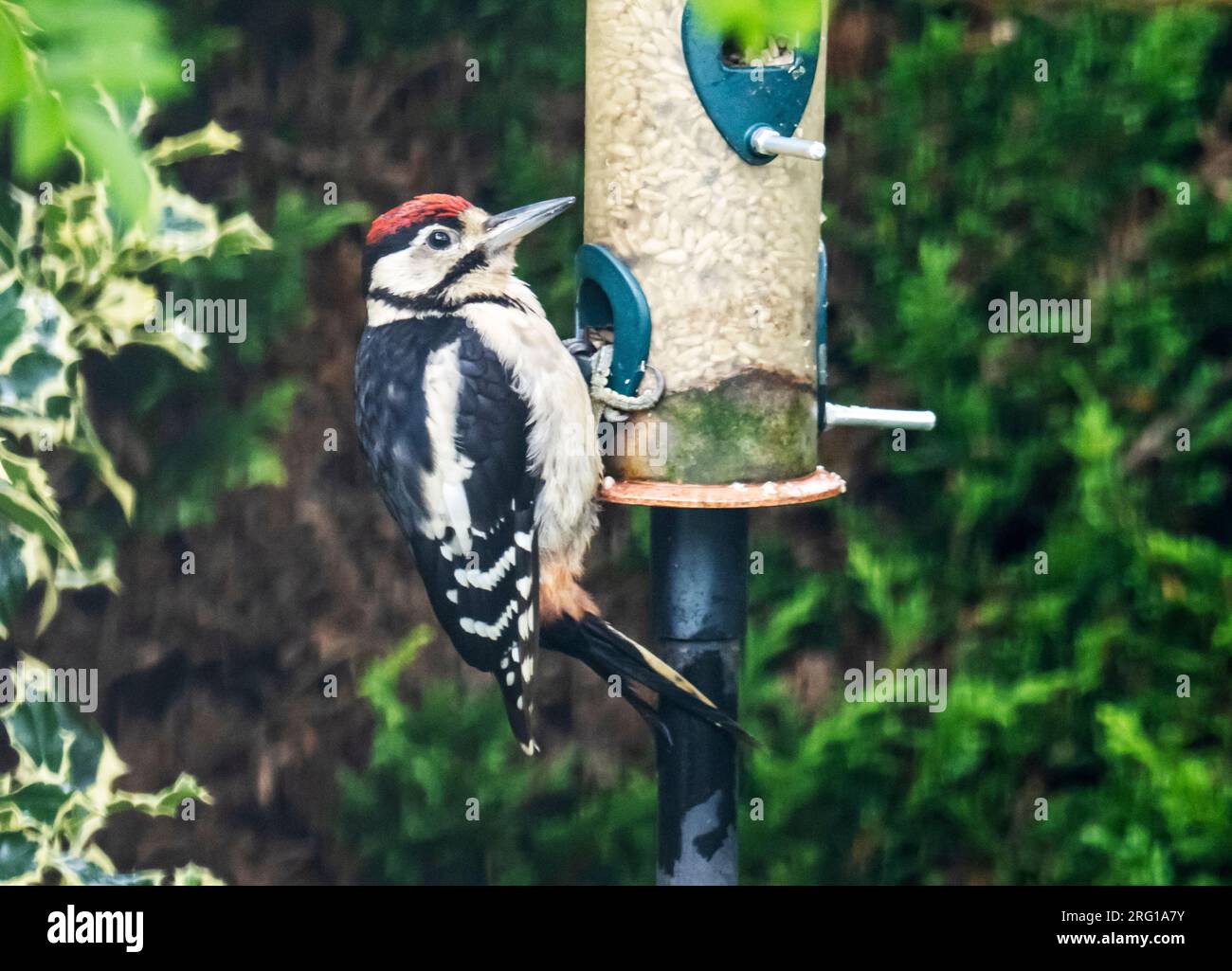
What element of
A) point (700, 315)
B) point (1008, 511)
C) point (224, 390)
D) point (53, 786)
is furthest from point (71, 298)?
point (1008, 511)

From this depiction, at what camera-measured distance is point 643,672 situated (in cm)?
272

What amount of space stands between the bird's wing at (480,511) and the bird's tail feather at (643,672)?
11cm

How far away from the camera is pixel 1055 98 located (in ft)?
11.9

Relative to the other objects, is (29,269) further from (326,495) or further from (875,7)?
(875,7)

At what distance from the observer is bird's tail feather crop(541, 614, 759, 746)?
272 cm

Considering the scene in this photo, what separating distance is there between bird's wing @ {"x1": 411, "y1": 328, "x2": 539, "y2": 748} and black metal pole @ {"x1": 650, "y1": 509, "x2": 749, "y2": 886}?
27cm

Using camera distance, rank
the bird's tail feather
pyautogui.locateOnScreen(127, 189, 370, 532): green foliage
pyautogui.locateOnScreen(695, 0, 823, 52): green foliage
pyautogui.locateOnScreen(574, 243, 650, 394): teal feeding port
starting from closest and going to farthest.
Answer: pyautogui.locateOnScreen(695, 0, 823, 52): green foliage → the bird's tail feather → pyautogui.locateOnScreen(574, 243, 650, 394): teal feeding port → pyautogui.locateOnScreen(127, 189, 370, 532): green foliage


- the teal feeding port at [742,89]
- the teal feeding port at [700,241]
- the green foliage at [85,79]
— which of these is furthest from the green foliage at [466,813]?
the green foliage at [85,79]

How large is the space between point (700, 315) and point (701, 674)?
616mm

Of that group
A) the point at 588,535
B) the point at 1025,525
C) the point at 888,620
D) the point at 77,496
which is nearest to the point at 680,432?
the point at 588,535

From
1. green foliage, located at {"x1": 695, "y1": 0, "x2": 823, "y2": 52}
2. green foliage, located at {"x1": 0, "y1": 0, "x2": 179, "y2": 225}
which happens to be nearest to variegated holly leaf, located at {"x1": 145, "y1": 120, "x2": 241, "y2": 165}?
green foliage, located at {"x1": 0, "y1": 0, "x2": 179, "y2": 225}

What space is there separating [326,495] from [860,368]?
136 centimetres

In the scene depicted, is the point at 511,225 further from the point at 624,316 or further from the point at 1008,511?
the point at 1008,511

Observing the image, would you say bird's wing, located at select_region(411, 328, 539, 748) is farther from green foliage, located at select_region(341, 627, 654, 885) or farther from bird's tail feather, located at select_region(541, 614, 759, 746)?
green foliage, located at select_region(341, 627, 654, 885)
